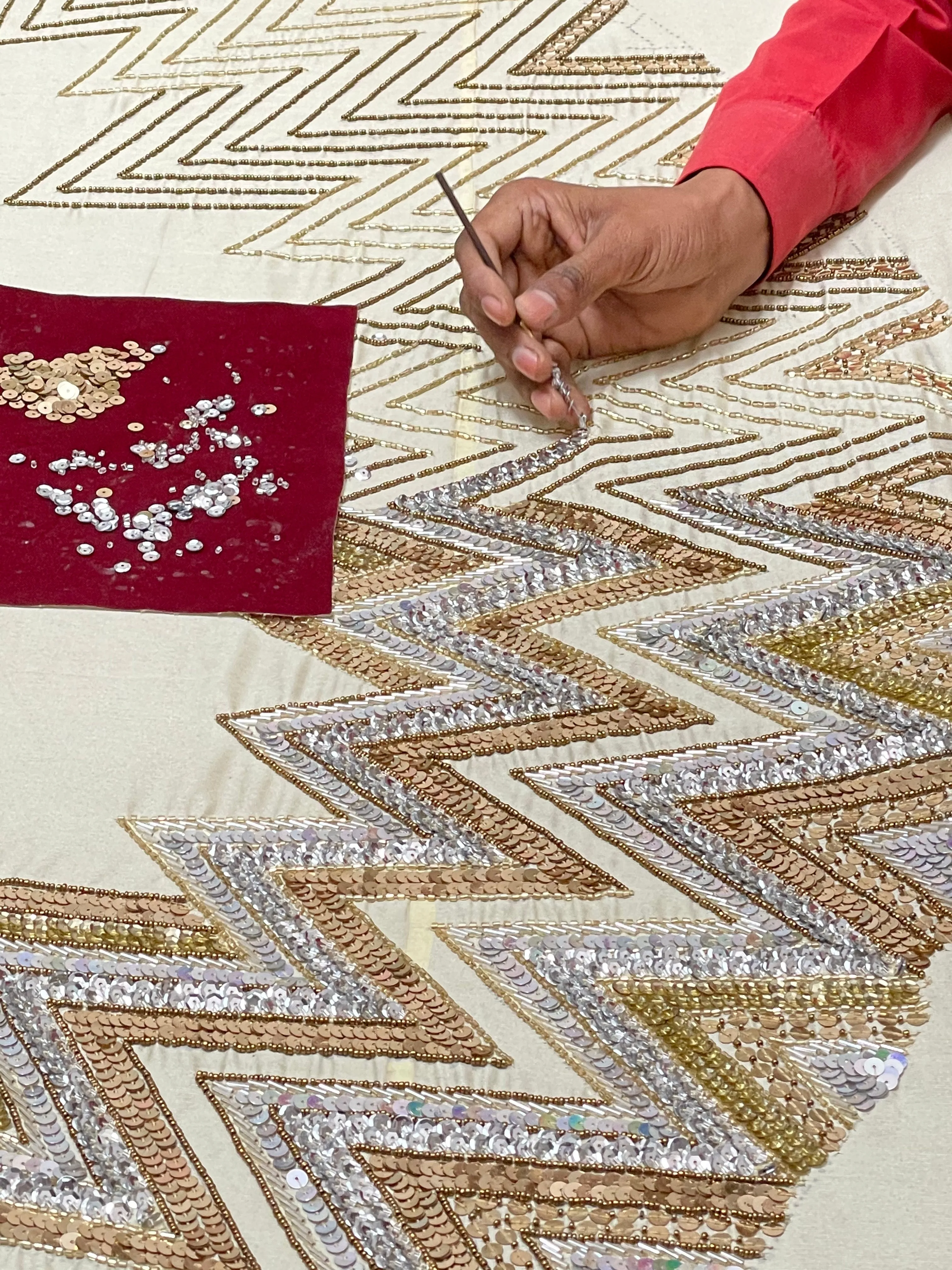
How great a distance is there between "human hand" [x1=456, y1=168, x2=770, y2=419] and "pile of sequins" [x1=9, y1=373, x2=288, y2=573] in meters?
0.20

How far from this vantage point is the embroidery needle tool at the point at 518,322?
0.87 m

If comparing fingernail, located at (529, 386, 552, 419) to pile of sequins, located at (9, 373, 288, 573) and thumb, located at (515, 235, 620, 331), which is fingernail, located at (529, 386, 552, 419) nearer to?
thumb, located at (515, 235, 620, 331)

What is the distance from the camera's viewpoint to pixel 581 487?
3.02 feet

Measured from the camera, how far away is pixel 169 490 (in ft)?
2.91

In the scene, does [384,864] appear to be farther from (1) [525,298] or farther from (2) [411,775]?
(1) [525,298]

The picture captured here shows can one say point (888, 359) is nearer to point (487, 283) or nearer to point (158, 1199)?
point (487, 283)

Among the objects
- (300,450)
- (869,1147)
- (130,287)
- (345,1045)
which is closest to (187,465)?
(300,450)

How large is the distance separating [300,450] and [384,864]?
1.11ft

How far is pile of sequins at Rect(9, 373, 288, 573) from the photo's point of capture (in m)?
0.86

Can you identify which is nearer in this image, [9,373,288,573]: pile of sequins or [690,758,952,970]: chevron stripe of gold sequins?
[690,758,952,970]: chevron stripe of gold sequins

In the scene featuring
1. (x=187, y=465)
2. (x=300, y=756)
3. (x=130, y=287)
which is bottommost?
(x=300, y=756)

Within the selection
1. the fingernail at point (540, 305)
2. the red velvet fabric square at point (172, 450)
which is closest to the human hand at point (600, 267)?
the fingernail at point (540, 305)

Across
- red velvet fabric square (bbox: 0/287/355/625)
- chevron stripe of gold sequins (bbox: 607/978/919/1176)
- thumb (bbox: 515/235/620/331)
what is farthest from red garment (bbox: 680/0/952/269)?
chevron stripe of gold sequins (bbox: 607/978/919/1176)

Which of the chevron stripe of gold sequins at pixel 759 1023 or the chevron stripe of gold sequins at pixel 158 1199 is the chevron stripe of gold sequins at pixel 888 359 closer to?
the chevron stripe of gold sequins at pixel 759 1023
